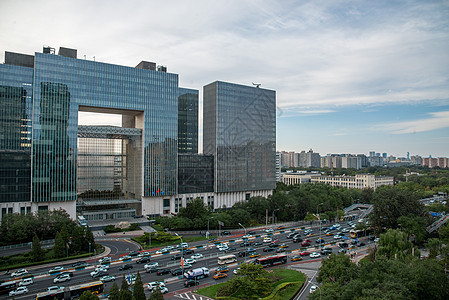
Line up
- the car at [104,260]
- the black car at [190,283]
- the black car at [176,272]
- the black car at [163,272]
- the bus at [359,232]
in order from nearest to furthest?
the black car at [190,283], the black car at [176,272], the black car at [163,272], the car at [104,260], the bus at [359,232]

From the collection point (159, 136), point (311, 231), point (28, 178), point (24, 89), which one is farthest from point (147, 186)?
point (311, 231)

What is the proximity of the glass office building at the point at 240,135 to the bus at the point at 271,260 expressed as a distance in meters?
49.8

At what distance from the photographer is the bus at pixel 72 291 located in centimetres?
3910

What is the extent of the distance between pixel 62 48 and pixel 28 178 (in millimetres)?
34878

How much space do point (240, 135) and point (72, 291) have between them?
249 feet

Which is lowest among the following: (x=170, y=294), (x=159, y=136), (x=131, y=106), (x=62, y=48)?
(x=170, y=294)

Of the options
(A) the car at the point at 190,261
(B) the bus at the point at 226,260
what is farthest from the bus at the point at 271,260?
(A) the car at the point at 190,261

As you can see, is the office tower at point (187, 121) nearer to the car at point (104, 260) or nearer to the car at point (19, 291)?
the car at point (104, 260)

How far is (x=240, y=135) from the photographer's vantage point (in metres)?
108

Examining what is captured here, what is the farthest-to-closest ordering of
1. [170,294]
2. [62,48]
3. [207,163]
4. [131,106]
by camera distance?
[207,163] < [131,106] < [62,48] < [170,294]

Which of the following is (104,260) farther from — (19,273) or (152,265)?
(19,273)

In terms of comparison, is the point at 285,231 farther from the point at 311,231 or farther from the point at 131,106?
the point at 131,106

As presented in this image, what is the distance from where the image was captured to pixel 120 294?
109ft

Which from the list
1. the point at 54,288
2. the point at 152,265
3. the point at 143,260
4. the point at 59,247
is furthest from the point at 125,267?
the point at 59,247
